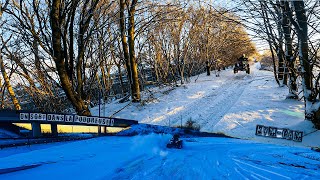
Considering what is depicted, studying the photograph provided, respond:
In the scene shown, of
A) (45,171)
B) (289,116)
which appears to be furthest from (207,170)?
(289,116)

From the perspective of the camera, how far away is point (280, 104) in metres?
10.4

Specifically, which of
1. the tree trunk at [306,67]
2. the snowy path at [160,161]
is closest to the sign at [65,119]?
the snowy path at [160,161]

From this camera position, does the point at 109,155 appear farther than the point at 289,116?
No

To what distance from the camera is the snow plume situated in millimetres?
3882

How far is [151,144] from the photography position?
13.6 ft

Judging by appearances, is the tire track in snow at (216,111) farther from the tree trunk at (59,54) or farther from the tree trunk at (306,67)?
the tree trunk at (59,54)

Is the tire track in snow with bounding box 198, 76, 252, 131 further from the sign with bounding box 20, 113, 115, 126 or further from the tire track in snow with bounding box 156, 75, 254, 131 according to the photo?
the sign with bounding box 20, 113, 115, 126

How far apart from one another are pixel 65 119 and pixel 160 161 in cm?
172

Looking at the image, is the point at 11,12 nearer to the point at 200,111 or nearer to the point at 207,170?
the point at 200,111

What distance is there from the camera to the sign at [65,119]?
13.2 ft

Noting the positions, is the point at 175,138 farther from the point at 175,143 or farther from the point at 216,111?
the point at 216,111

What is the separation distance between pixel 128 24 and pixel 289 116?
837cm

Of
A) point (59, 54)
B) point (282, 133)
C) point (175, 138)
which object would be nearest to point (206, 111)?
point (282, 133)

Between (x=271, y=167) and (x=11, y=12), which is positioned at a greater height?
(x=11, y=12)
